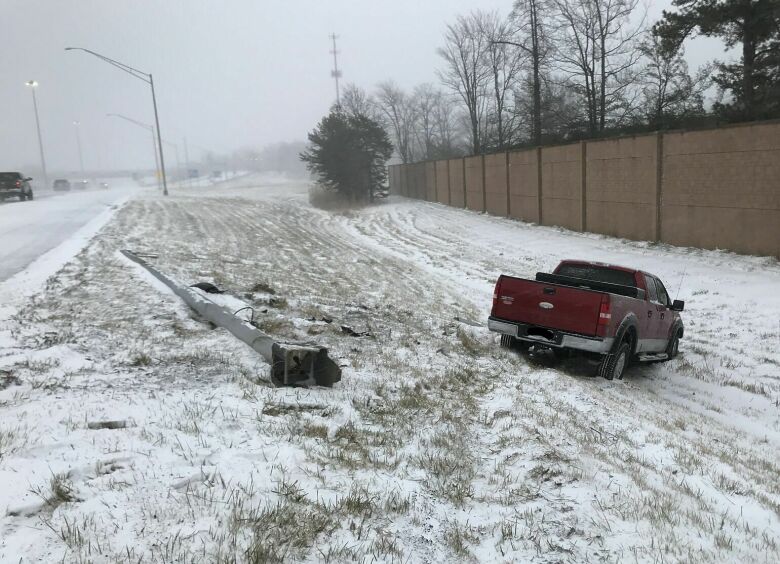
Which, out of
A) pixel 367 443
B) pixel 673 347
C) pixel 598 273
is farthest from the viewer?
pixel 673 347

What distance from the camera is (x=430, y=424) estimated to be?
17.9ft

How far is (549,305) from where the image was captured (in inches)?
321

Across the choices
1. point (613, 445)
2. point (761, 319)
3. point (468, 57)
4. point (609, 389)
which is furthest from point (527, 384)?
point (468, 57)

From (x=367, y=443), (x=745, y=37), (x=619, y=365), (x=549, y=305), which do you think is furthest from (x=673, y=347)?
(x=745, y=37)

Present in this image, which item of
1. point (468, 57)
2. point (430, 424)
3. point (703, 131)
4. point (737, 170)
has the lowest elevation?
point (430, 424)

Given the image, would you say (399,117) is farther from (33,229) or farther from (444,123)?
(33,229)

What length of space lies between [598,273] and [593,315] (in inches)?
87.0

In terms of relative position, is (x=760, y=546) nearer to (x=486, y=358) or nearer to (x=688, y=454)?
(x=688, y=454)

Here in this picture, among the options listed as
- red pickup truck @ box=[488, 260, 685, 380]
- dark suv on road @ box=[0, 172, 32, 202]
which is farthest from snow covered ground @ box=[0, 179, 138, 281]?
red pickup truck @ box=[488, 260, 685, 380]

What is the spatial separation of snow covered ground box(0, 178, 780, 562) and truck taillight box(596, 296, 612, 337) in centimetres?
75

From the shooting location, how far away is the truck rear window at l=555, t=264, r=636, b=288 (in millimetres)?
9305

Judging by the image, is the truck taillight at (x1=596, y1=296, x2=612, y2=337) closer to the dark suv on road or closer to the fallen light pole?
the fallen light pole

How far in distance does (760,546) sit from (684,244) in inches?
617

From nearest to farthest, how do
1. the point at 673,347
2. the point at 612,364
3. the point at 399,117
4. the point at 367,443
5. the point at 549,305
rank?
the point at 367,443
the point at 612,364
the point at 549,305
the point at 673,347
the point at 399,117
